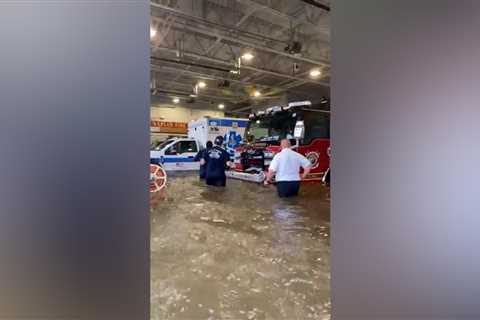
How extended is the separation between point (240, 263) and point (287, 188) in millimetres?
3450

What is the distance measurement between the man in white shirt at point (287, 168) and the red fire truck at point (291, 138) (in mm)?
1838

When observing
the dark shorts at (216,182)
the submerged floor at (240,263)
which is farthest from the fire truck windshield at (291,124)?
the submerged floor at (240,263)

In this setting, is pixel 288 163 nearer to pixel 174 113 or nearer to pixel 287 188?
pixel 287 188

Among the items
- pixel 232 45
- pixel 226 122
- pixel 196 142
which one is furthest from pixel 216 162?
pixel 232 45

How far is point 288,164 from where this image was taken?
5.32 meters

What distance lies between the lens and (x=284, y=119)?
25.2 feet

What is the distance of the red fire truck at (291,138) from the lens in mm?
7383

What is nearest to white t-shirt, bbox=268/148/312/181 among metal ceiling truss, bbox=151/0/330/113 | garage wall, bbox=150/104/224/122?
metal ceiling truss, bbox=151/0/330/113
